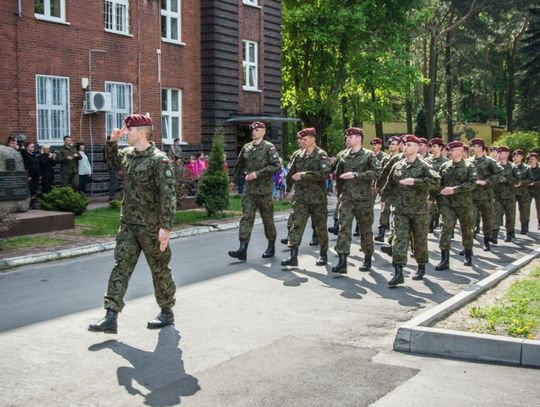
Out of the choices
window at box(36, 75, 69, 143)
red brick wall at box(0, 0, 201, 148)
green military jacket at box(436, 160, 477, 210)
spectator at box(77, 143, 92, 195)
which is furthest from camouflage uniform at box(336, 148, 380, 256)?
window at box(36, 75, 69, 143)

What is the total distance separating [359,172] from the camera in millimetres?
11438

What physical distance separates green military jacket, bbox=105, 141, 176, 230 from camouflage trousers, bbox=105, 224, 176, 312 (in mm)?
105

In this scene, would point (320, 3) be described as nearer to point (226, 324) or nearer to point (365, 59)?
point (365, 59)

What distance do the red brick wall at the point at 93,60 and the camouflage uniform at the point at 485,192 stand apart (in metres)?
12.3

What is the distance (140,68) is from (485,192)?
13.9 meters

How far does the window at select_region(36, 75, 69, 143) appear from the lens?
2177 centimetres

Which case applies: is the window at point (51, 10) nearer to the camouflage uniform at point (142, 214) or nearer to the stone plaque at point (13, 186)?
the stone plaque at point (13, 186)

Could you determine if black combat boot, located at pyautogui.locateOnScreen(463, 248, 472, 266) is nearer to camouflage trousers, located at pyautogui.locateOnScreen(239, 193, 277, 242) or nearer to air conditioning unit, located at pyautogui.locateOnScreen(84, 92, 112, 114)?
camouflage trousers, located at pyautogui.locateOnScreen(239, 193, 277, 242)

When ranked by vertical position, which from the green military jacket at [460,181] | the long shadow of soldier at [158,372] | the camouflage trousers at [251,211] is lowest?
the long shadow of soldier at [158,372]

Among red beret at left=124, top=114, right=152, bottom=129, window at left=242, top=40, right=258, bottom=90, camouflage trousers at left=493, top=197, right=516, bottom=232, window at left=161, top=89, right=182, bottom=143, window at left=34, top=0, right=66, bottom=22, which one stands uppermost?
window at left=34, top=0, right=66, bottom=22

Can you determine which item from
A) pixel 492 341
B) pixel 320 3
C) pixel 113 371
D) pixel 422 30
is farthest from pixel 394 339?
pixel 422 30

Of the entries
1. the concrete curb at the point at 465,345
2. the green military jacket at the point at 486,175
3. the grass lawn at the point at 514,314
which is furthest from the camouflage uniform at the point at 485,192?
the concrete curb at the point at 465,345

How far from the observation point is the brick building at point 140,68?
837 inches

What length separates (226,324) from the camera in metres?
8.07
